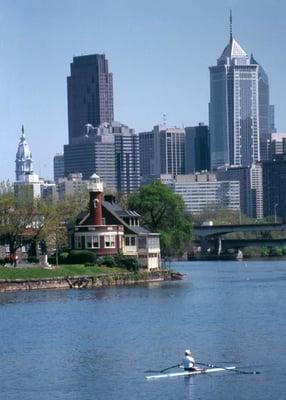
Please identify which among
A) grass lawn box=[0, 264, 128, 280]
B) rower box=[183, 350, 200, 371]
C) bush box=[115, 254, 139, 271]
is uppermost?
bush box=[115, 254, 139, 271]

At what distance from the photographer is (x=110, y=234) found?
148750 mm

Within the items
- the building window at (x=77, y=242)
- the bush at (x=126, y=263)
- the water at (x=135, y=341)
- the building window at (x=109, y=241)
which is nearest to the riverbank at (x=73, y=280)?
the bush at (x=126, y=263)

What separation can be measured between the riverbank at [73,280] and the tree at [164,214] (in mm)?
21216

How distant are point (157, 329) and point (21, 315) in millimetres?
13885

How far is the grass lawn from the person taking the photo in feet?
420

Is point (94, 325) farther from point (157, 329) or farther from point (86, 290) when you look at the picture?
point (86, 290)

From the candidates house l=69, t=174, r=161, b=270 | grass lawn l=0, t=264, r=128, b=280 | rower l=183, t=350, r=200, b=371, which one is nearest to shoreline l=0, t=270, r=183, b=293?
grass lawn l=0, t=264, r=128, b=280

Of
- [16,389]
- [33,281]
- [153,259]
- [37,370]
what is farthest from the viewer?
[153,259]

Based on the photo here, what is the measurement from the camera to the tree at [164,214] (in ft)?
552

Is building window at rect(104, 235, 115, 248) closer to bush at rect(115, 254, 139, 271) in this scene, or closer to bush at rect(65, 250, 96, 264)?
bush at rect(115, 254, 139, 271)

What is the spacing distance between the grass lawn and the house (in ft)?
23.7

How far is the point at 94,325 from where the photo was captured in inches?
3654

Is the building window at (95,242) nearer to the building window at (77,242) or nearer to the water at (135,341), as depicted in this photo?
the building window at (77,242)

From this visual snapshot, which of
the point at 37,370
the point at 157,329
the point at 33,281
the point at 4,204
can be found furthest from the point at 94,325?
the point at 4,204
